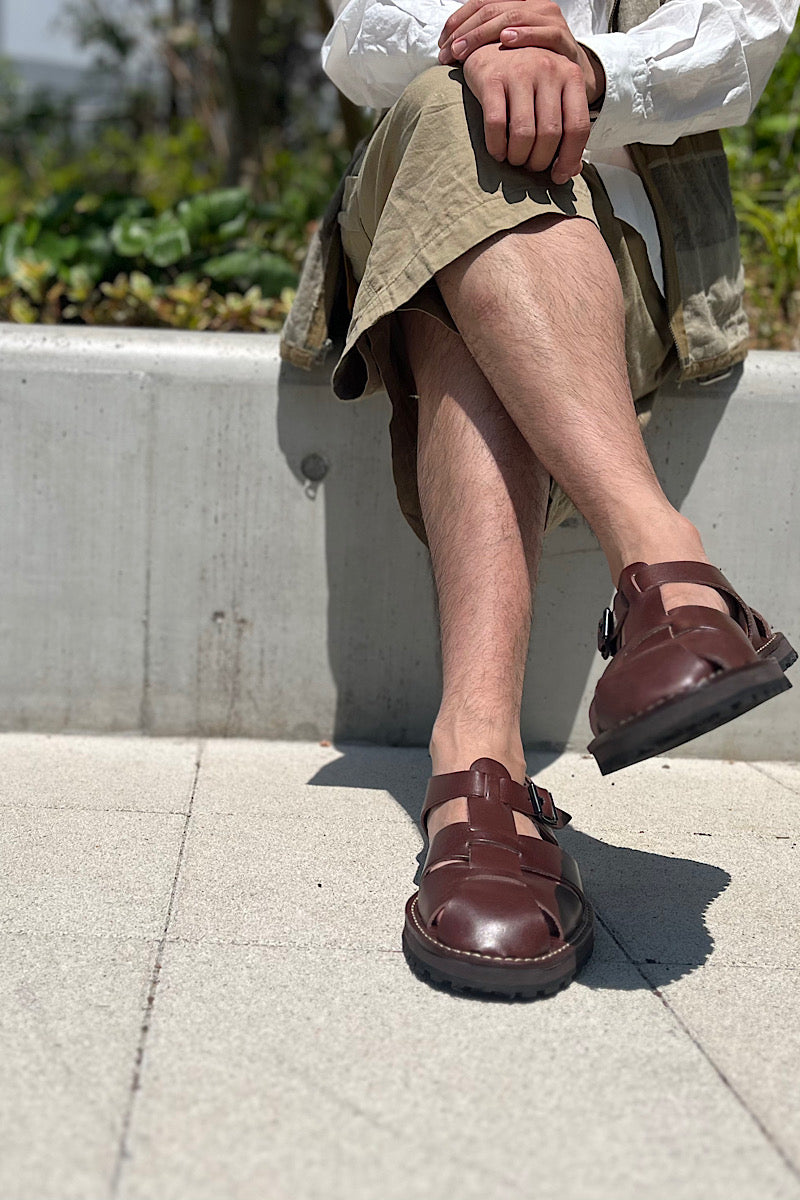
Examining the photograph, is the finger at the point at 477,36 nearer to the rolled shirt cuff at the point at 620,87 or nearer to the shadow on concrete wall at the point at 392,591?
the rolled shirt cuff at the point at 620,87

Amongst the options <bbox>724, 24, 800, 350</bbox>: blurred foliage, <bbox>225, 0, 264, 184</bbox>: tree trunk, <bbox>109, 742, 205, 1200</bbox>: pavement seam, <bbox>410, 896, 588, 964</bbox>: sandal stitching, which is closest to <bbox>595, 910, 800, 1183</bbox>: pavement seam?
<bbox>410, 896, 588, 964</bbox>: sandal stitching

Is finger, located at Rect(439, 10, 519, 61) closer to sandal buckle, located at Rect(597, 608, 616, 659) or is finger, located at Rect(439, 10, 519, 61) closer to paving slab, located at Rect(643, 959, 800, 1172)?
sandal buckle, located at Rect(597, 608, 616, 659)

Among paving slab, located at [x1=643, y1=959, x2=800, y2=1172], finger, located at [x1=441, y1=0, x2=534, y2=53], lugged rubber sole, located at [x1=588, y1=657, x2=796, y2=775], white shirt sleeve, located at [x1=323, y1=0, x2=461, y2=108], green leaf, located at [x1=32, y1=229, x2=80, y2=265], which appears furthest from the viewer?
green leaf, located at [x1=32, y1=229, x2=80, y2=265]

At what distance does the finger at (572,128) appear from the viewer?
1.41 meters

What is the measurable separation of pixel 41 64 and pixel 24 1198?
2020 centimetres

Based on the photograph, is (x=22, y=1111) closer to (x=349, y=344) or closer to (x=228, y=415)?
(x=349, y=344)

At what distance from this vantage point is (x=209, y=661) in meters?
2.11

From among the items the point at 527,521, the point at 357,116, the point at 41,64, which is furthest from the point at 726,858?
the point at 41,64

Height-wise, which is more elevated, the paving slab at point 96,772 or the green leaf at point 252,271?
the green leaf at point 252,271

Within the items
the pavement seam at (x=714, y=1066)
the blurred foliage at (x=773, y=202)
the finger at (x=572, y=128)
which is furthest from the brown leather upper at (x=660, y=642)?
the blurred foliage at (x=773, y=202)

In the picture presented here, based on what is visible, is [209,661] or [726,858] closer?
[726,858]

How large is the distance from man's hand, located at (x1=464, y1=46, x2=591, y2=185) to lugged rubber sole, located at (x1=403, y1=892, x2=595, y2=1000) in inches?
36.9

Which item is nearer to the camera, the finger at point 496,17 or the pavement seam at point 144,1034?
the pavement seam at point 144,1034

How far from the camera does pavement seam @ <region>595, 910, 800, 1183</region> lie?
3.07 ft
